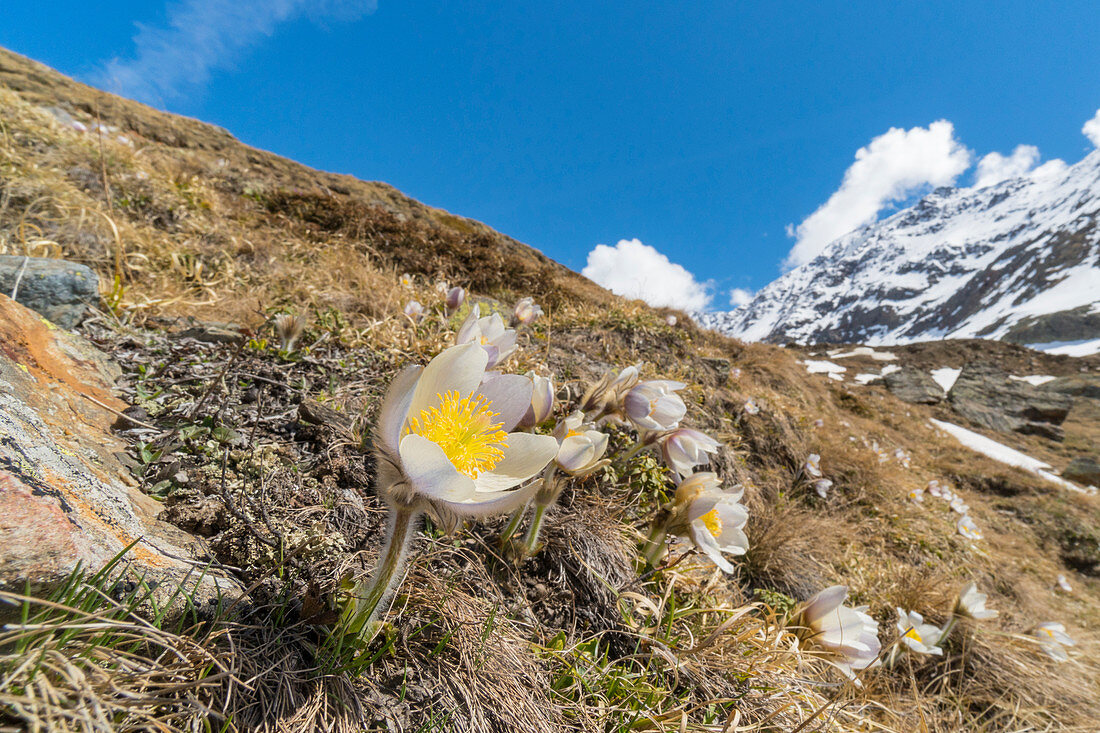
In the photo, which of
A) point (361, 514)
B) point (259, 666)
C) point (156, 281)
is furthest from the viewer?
point (156, 281)

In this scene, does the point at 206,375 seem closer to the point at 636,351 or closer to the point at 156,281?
the point at 156,281

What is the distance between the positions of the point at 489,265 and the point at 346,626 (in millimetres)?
5268

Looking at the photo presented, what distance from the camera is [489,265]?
5898mm

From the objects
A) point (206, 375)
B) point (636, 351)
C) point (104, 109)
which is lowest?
point (206, 375)

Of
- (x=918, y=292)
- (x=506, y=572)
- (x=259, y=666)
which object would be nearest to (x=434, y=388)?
(x=259, y=666)

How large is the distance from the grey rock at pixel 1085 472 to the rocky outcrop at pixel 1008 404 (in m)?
5.19

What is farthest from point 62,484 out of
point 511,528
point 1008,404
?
point 1008,404

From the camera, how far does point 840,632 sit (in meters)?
1.89

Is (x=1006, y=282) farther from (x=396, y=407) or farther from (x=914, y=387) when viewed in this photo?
(x=396, y=407)

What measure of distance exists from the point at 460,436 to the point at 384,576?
35 cm

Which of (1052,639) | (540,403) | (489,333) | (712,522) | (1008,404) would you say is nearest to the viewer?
(540,403)

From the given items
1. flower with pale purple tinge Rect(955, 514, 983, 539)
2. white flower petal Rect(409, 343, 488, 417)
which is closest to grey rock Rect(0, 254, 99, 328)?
white flower petal Rect(409, 343, 488, 417)

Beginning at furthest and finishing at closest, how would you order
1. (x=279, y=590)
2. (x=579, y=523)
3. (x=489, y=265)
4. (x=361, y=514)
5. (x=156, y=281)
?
(x=489, y=265), (x=156, y=281), (x=579, y=523), (x=361, y=514), (x=279, y=590)

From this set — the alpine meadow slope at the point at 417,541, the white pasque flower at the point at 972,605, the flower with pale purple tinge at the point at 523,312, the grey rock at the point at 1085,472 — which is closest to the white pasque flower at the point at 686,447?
the alpine meadow slope at the point at 417,541
